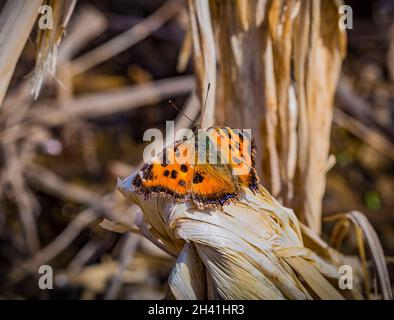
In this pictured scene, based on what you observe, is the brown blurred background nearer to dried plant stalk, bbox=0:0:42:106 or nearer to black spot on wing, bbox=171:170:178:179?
black spot on wing, bbox=171:170:178:179

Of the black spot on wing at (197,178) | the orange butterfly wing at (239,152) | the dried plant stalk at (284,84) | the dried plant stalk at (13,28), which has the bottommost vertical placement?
the black spot on wing at (197,178)

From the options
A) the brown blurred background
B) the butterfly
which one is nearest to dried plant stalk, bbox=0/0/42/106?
the butterfly

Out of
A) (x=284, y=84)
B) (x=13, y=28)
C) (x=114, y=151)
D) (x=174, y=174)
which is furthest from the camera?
(x=114, y=151)

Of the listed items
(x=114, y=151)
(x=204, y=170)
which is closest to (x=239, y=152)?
(x=204, y=170)

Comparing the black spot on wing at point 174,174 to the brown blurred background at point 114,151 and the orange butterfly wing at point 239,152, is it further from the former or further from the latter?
the brown blurred background at point 114,151

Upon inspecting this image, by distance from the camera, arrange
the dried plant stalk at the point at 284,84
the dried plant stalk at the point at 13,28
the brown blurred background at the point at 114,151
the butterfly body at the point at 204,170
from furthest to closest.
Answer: the brown blurred background at the point at 114,151 → the dried plant stalk at the point at 284,84 → the butterfly body at the point at 204,170 → the dried plant stalk at the point at 13,28

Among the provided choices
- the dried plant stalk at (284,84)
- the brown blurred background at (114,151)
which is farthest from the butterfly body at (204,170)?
the brown blurred background at (114,151)

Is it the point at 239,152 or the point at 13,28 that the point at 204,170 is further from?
the point at 13,28

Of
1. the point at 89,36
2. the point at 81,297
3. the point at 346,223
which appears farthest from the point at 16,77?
the point at 346,223

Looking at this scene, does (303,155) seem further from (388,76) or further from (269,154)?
(388,76)
